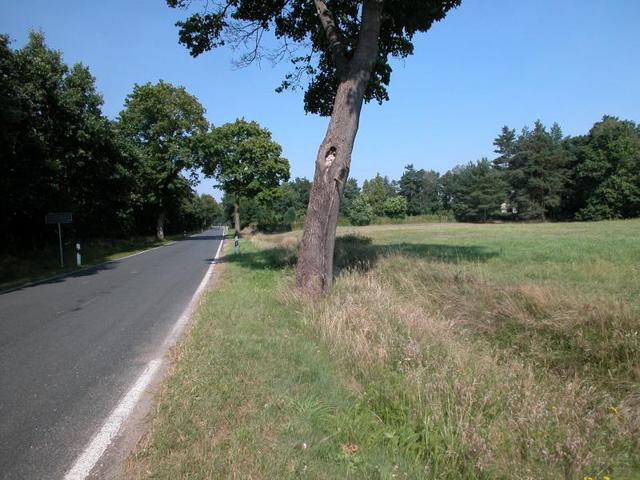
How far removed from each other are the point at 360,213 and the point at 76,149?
6806 cm

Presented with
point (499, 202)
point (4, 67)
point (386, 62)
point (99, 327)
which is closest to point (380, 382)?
point (99, 327)

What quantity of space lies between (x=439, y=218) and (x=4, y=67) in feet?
282

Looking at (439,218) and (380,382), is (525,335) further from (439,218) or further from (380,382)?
(439,218)

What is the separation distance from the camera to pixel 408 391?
151 inches

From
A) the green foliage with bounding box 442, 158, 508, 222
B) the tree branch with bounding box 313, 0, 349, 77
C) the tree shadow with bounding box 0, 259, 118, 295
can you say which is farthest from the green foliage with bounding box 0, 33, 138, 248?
the green foliage with bounding box 442, 158, 508, 222

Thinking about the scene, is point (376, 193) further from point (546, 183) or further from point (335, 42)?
point (335, 42)

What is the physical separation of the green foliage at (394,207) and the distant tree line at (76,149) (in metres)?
66.4

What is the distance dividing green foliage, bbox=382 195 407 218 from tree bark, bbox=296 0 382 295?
9747cm

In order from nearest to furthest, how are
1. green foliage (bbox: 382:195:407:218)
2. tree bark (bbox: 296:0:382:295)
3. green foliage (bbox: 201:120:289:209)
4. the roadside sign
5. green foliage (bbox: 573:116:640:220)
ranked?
1. tree bark (bbox: 296:0:382:295)
2. the roadside sign
3. green foliage (bbox: 201:120:289:209)
4. green foliage (bbox: 573:116:640:220)
5. green foliage (bbox: 382:195:407:218)

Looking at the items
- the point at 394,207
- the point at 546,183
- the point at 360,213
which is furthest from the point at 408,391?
the point at 394,207

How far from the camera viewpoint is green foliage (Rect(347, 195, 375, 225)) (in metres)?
89.7

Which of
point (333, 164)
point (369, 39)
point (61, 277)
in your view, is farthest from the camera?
point (61, 277)

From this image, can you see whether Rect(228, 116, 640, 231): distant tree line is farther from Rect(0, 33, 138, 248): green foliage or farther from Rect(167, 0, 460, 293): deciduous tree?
Rect(167, 0, 460, 293): deciduous tree

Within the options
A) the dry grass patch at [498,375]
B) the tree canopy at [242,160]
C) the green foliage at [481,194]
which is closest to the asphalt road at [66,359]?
the dry grass patch at [498,375]
